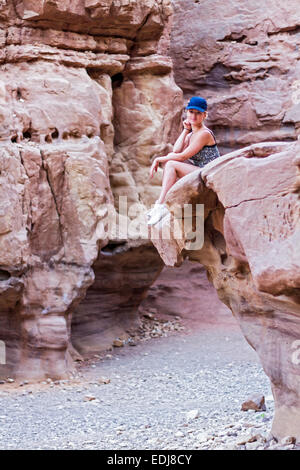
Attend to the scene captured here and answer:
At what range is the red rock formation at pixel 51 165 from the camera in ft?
28.9

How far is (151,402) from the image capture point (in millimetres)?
7938

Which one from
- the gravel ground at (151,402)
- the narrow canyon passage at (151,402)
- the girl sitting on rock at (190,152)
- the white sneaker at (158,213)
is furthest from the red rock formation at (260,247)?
the narrow canyon passage at (151,402)

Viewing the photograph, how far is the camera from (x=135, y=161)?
10664 mm

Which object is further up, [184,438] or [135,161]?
[135,161]

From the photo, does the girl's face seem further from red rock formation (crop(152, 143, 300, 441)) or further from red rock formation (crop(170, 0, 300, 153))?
red rock formation (crop(170, 0, 300, 153))

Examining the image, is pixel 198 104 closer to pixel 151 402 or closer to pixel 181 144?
pixel 181 144

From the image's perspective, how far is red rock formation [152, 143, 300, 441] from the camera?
425 centimetres

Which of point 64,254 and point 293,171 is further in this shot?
point 64,254

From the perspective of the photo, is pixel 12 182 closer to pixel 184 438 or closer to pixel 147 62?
pixel 147 62

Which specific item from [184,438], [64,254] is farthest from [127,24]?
[184,438]

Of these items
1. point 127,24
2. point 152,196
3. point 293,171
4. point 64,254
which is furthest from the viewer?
point 152,196

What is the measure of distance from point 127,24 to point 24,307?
427 centimetres

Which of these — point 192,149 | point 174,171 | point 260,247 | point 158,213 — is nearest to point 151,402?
point 158,213

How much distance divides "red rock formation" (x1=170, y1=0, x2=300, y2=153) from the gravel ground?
3767 millimetres
